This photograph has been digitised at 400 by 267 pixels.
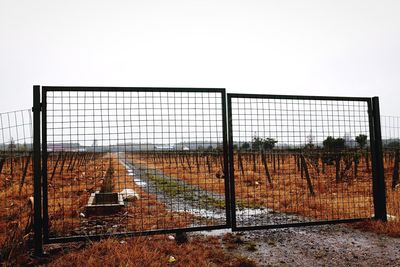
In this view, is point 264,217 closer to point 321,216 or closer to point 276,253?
point 321,216

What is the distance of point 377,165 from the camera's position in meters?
5.07

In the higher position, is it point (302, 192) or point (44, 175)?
point (44, 175)

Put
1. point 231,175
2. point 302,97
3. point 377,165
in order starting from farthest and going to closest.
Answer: point 377,165 < point 302,97 < point 231,175

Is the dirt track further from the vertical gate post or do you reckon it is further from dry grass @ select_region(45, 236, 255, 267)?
the vertical gate post

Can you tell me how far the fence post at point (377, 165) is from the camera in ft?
16.4

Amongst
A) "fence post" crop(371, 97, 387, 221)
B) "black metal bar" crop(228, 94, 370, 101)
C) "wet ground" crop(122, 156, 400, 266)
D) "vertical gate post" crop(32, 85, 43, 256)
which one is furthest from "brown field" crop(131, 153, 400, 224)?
Answer: "vertical gate post" crop(32, 85, 43, 256)

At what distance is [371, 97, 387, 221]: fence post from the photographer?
501 centimetres

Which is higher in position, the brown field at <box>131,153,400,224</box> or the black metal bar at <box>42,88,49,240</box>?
the black metal bar at <box>42,88,49,240</box>

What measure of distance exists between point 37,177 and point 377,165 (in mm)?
5266

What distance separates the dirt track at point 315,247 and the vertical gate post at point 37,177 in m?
2.39

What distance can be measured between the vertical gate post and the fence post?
515 centimetres

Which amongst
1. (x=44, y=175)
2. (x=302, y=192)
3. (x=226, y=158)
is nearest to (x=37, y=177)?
(x=44, y=175)

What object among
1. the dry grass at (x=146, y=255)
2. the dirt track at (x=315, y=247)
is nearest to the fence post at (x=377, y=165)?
the dirt track at (x=315, y=247)

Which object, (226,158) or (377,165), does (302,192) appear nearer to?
(377,165)
